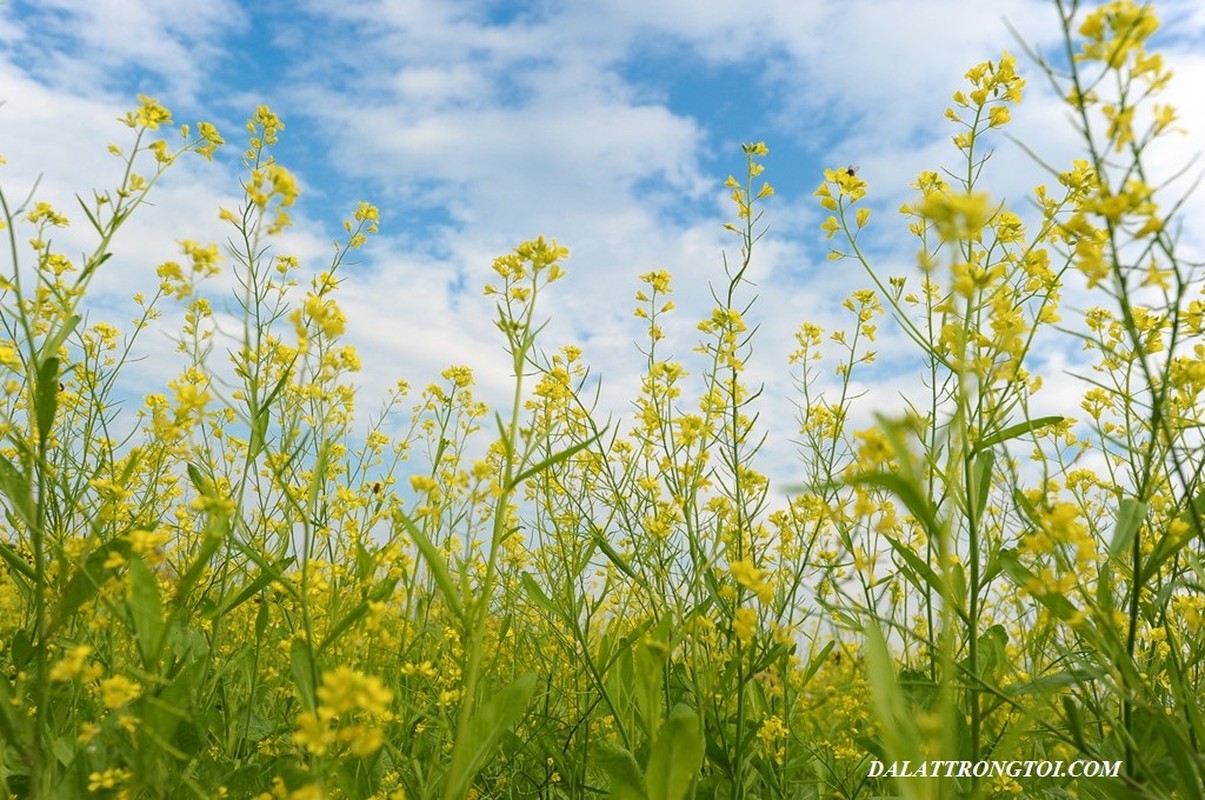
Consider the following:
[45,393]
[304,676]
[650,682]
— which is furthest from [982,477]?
[45,393]

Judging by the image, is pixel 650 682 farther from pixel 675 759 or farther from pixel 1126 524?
pixel 1126 524

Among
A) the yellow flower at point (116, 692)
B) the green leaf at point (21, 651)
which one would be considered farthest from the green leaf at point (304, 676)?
the green leaf at point (21, 651)

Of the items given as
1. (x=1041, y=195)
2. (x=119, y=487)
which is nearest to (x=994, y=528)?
(x=1041, y=195)

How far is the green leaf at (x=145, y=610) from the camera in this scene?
4.28 feet

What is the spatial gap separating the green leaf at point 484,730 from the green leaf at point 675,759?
24 cm

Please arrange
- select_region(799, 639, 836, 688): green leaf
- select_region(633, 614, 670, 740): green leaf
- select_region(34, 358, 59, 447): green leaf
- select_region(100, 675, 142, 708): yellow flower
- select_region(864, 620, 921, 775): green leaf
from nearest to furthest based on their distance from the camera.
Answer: select_region(864, 620, 921, 775): green leaf
select_region(100, 675, 142, 708): yellow flower
select_region(34, 358, 59, 447): green leaf
select_region(633, 614, 670, 740): green leaf
select_region(799, 639, 836, 688): green leaf

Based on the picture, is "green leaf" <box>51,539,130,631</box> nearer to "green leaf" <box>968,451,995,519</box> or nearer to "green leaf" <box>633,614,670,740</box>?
"green leaf" <box>633,614,670,740</box>

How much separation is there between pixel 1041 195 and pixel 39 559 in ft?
8.69

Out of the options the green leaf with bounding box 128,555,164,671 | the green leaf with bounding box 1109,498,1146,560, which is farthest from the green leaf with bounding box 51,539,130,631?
the green leaf with bounding box 1109,498,1146,560

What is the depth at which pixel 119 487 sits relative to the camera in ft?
5.75

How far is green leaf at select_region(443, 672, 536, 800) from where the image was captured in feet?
4.09

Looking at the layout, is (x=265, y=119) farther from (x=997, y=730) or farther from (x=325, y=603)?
(x=997, y=730)

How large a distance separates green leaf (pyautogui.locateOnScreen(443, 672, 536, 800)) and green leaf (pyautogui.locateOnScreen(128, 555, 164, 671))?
51 cm

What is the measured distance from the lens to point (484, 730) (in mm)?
1332
